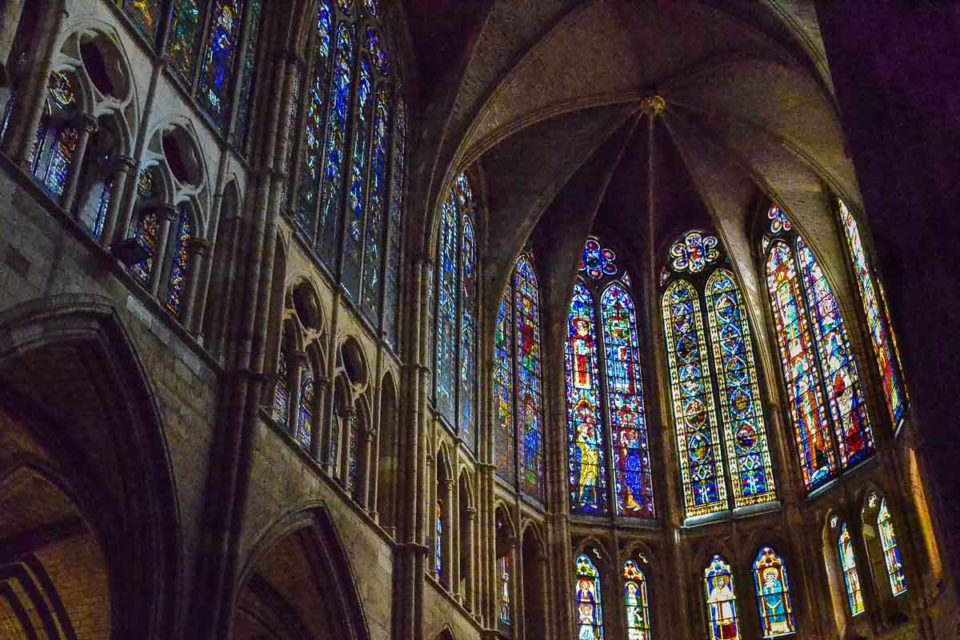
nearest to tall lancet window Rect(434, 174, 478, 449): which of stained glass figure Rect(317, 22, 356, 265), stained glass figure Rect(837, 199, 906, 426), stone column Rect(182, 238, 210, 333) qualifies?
stained glass figure Rect(317, 22, 356, 265)

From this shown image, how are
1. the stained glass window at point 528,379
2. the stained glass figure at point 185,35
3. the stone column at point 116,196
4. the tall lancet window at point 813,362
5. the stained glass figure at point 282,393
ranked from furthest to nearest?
the stained glass window at point 528,379
the tall lancet window at point 813,362
the stained glass figure at point 282,393
the stained glass figure at point 185,35
the stone column at point 116,196

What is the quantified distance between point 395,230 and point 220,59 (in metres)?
5.59

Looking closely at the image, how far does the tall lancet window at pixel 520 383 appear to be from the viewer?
71.3 ft

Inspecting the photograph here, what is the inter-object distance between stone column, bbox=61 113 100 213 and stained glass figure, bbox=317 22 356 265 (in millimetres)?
4878

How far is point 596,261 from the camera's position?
25.9 m

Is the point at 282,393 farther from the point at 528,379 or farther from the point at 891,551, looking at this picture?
the point at 891,551

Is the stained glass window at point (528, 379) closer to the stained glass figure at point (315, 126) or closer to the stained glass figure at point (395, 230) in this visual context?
the stained glass figure at point (395, 230)

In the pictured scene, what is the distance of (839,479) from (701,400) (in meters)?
3.97

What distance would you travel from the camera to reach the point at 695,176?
2419 cm

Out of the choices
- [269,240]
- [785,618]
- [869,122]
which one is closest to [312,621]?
[269,240]

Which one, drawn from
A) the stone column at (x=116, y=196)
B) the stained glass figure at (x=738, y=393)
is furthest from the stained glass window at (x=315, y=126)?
the stained glass figure at (x=738, y=393)

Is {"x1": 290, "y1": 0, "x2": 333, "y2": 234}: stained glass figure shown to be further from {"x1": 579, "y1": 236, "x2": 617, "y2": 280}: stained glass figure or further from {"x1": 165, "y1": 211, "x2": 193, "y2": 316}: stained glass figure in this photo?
{"x1": 579, "y1": 236, "x2": 617, "y2": 280}: stained glass figure

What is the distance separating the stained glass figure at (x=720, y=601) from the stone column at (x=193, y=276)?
13.6 m

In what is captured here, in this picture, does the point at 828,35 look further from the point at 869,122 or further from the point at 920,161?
the point at 920,161
